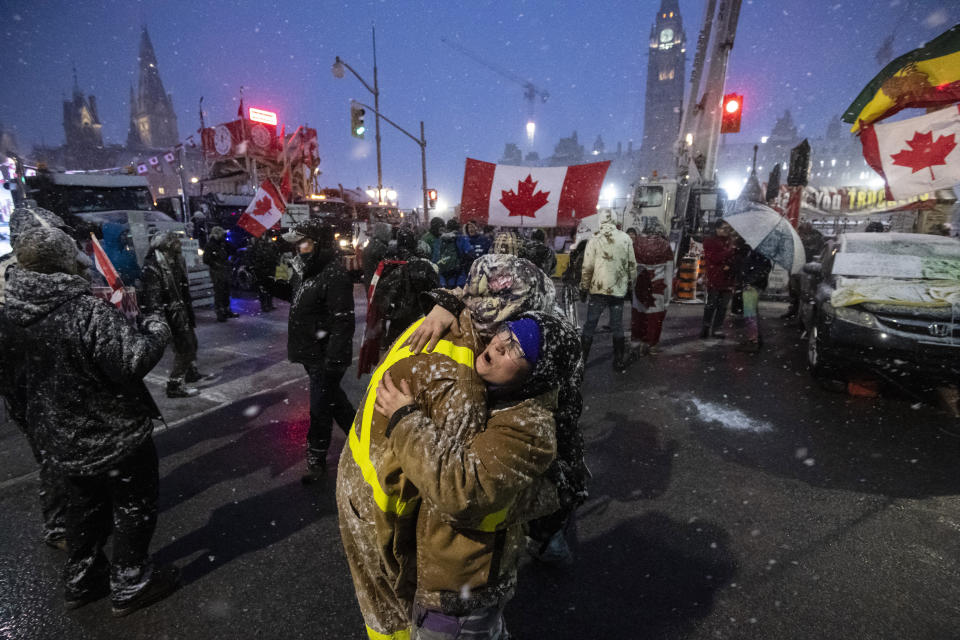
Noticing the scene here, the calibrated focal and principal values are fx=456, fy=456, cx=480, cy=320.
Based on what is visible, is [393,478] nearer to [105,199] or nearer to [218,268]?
[218,268]

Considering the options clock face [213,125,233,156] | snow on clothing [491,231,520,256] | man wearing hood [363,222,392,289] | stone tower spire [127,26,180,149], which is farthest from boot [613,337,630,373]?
stone tower spire [127,26,180,149]

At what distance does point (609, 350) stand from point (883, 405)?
3.34 meters

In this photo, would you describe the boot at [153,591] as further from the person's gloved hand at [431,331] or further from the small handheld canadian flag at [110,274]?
the person's gloved hand at [431,331]

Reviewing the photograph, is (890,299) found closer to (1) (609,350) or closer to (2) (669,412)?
(2) (669,412)

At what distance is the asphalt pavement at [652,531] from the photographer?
2.43m

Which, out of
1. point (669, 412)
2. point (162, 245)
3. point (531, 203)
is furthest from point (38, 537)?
point (531, 203)

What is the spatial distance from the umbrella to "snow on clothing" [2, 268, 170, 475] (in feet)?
22.5

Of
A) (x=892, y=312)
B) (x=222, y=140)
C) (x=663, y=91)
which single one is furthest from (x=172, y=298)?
(x=663, y=91)

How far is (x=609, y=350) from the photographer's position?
7336mm

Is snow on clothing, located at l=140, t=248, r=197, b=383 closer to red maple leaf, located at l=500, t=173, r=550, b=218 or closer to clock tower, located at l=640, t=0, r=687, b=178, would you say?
red maple leaf, located at l=500, t=173, r=550, b=218

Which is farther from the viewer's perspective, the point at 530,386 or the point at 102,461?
the point at 102,461

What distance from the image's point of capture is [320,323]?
3660mm

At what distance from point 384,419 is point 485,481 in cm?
36

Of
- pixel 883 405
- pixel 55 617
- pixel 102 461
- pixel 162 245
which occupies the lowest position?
pixel 55 617
